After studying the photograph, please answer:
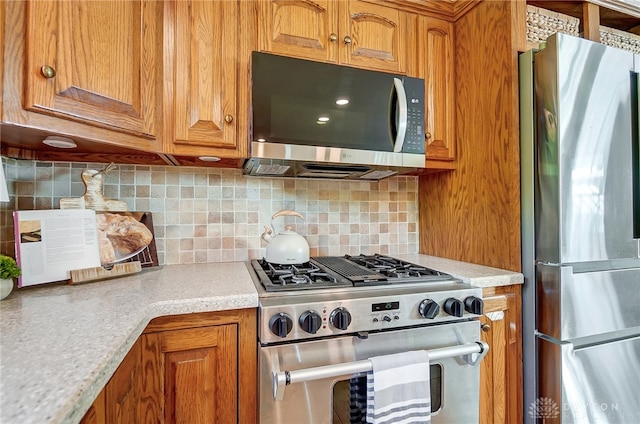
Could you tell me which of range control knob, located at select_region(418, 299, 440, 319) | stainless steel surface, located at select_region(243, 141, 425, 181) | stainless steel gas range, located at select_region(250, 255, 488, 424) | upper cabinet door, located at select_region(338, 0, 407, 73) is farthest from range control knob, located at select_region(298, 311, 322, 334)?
upper cabinet door, located at select_region(338, 0, 407, 73)

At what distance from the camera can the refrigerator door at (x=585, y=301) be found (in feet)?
3.71

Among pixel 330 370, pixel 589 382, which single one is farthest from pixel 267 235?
pixel 589 382

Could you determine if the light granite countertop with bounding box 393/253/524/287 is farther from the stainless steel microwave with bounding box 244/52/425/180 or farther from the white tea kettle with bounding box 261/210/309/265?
the white tea kettle with bounding box 261/210/309/265

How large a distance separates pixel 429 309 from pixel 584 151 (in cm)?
87

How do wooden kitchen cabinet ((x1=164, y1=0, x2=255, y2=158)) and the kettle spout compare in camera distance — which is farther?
the kettle spout

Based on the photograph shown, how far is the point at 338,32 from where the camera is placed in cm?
138

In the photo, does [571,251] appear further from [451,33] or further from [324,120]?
[451,33]

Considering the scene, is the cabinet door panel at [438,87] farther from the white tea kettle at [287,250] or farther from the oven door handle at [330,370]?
the oven door handle at [330,370]

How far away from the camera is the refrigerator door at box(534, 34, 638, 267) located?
1.15 m

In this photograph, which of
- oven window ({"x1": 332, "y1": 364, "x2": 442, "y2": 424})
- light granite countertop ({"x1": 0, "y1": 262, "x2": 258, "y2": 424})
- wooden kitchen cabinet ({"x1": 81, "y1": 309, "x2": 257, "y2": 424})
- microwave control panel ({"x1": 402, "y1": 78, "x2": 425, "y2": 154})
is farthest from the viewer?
microwave control panel ({"x1": 402, "y1": 78, "x2": 425, "y2": 154})

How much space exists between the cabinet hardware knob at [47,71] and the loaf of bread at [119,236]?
21.4 inches

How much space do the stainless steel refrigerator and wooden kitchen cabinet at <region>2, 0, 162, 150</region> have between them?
4.85 ft

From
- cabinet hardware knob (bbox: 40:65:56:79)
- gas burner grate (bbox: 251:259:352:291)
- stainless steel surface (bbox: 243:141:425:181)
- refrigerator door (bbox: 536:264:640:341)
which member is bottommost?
refrigerator door (bbox: 536:264:640:341)

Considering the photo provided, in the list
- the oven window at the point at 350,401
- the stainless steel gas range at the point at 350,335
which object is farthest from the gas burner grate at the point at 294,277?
the oven window at the point at 350,401
